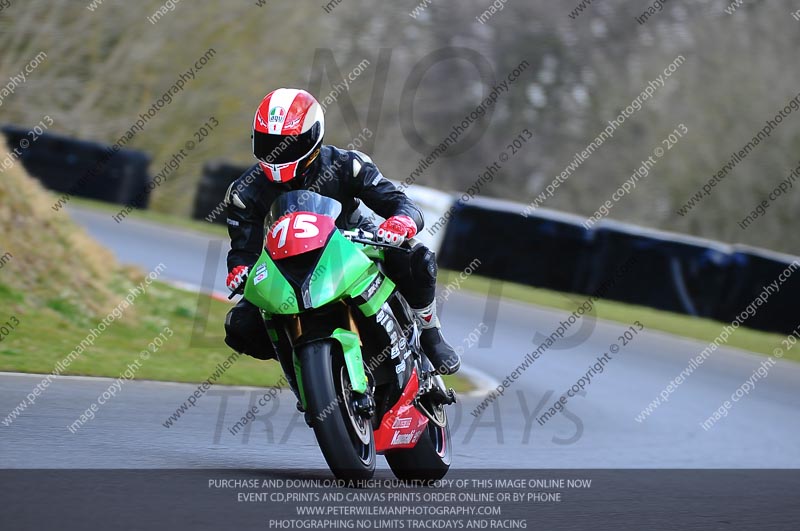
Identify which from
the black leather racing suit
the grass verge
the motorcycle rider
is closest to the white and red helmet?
the motorcycle rider

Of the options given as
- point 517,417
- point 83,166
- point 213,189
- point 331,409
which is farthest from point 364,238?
point 213,189

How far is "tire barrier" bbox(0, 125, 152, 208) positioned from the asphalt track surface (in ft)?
24.4

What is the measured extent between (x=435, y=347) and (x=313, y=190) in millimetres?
1026

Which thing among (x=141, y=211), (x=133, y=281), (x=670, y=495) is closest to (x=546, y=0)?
(x=141, y=211)

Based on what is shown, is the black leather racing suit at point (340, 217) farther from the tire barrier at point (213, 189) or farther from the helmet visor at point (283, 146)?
the tire barrier at point (213, 189)

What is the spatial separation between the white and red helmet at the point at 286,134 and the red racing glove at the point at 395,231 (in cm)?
45

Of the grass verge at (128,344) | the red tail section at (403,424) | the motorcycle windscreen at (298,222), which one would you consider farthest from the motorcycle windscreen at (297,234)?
the grass verge at (128,344)

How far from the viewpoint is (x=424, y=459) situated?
6090 mm

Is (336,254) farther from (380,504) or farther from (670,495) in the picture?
(670,495)

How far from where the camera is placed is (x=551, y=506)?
570cm

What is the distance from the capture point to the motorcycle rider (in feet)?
18.5

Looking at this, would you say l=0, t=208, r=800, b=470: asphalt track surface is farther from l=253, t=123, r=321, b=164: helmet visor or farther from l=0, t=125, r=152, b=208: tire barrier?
l=0, t=125, r=152, b=208: tire barrier

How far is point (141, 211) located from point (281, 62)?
6951mm

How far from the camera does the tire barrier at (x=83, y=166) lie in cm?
2366
